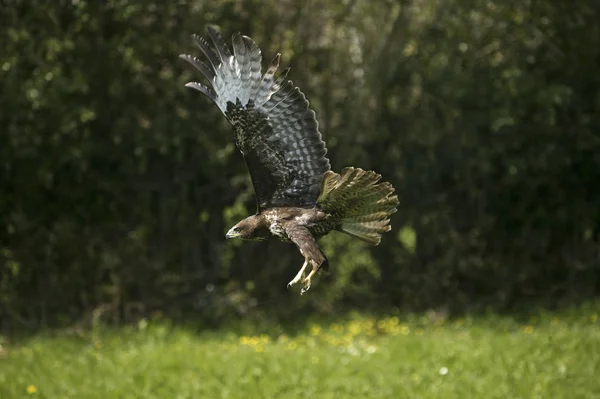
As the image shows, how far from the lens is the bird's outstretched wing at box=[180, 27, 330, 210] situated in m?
4.83

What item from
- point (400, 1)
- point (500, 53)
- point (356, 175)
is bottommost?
point (500, 53)

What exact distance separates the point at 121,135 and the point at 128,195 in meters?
0.55

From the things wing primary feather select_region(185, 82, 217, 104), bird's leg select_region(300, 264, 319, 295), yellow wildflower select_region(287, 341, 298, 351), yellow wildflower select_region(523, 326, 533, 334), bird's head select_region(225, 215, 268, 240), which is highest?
wing primary feather select_region(185, 82, 217, 104)

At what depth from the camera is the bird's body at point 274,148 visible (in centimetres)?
461

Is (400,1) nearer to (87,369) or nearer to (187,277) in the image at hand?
(187,277)

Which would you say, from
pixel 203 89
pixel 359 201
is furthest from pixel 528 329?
pixel 203 89

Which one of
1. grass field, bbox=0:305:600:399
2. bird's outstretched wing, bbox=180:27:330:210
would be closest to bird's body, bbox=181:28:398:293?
bird's outstretched wing, bbox=180:27:330:210

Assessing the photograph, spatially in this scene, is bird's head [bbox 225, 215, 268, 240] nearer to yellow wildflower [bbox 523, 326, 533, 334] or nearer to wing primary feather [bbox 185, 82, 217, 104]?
wing primary feather [bbox 185, 82, 217, 104]

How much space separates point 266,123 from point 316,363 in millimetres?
2752

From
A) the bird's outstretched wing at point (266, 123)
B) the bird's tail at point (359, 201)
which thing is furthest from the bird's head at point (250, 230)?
the bird's tail at point (359, 201)

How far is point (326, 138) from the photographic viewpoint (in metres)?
8.46

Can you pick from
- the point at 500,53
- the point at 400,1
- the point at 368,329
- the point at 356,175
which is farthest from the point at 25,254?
the point at 356,175

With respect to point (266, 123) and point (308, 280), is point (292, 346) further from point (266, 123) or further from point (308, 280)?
point (308, 280)

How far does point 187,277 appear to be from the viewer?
8.64 metres
